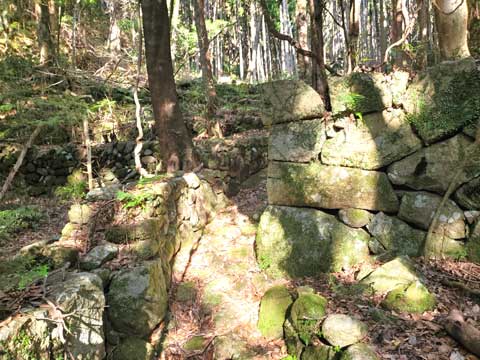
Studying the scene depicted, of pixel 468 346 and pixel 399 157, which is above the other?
pixel 399 157

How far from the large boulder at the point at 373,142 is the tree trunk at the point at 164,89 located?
301 centimetres

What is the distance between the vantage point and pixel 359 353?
105 inches

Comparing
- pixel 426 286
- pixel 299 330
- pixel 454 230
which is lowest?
pixel 299 330

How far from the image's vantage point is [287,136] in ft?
14.6

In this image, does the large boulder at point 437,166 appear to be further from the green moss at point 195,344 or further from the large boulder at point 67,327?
the large boulder at point 67,327

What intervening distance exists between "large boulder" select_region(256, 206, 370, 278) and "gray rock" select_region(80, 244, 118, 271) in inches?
77.2

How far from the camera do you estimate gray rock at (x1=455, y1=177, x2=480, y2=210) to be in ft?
11.9

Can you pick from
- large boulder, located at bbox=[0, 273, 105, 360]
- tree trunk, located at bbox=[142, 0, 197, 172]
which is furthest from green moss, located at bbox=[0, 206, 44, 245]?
large boulder, located at bbox=[0, 273, 105, 360]

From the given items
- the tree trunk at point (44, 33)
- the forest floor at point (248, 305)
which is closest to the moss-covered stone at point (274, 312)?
the forest floor at point (248, 305)

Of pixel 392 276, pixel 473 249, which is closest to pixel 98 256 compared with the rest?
pixel 392 276

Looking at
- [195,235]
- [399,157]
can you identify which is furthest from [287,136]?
[195,235]

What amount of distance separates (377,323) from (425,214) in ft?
5.12

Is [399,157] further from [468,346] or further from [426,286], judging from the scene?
[468,346]

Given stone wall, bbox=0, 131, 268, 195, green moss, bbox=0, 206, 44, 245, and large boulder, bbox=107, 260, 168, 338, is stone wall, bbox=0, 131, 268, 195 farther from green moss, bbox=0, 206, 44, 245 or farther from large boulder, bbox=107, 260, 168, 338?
large boulder, bbox=107, 260, 168, 338
